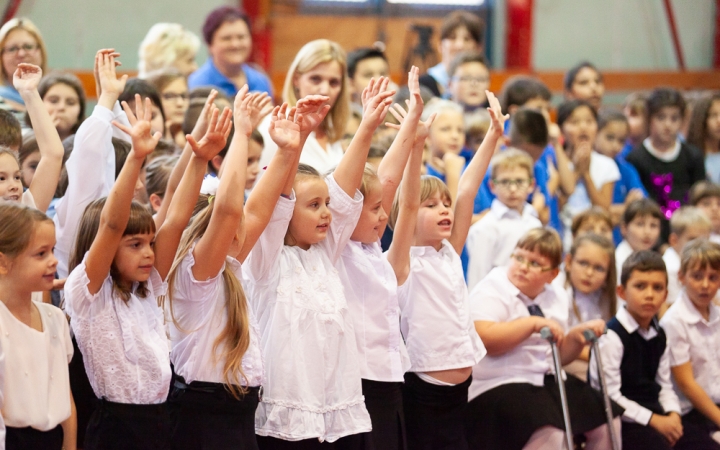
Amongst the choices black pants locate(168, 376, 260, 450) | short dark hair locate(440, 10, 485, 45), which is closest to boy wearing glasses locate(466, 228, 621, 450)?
black pants locate(168, 376, 260, 450)

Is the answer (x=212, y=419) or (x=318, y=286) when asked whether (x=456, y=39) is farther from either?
(x=212, y=419)

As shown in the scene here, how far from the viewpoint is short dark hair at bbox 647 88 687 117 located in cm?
565

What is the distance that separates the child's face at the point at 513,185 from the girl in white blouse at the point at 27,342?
2.28 metres

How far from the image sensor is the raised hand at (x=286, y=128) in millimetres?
2555

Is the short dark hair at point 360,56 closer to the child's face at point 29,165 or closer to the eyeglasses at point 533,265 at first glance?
the eyeglasses at point 533,265

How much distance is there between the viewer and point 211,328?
2576 millimetres

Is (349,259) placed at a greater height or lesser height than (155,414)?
greater

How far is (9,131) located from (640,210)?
3.16m

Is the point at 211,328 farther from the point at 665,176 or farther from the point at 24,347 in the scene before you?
the point at 665,176

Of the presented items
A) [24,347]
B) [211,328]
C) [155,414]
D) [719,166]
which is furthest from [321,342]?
[719,166]

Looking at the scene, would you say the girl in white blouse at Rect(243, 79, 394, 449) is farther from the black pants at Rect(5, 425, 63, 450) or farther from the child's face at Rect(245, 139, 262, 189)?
the child's face at Rect(245, 139, 262, 189)

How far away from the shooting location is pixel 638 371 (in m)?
3.87

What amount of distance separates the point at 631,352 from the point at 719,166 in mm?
2599

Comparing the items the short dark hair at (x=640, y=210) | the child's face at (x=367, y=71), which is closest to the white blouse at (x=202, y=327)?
the child's face at (x=367, y=71)
